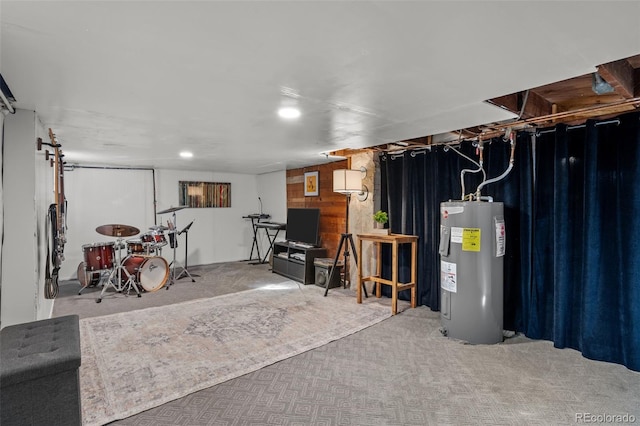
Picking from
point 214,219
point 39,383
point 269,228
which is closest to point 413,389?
point 39,383

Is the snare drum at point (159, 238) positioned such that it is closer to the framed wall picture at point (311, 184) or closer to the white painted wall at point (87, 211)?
the white painted wall at point (87, 211)

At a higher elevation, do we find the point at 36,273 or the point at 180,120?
the point at 180,120

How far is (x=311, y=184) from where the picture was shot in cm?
618

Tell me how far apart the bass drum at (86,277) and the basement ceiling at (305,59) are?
9.04ft

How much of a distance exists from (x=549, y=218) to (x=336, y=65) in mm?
2612

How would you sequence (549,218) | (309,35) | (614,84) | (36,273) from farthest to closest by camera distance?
(549,218), (36,273), (614,84), (309,35)

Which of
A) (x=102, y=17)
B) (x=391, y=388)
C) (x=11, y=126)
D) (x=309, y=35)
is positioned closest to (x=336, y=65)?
(x=309, y=35)

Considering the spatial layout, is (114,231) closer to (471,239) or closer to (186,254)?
(186,254)

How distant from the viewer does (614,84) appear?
198cm

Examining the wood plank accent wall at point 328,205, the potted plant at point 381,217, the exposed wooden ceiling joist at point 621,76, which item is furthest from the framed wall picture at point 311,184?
the exposed wooden ceiling joist at point 621,76

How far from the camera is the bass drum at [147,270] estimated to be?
15.9 ft

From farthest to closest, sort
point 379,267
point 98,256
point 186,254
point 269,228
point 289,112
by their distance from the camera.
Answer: point 269,228 → point 186,254 → point 98,256 → point 379,267 → point 289,112

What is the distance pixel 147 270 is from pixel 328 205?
3.02 m

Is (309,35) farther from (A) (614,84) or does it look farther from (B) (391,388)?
(B) (391,388)
